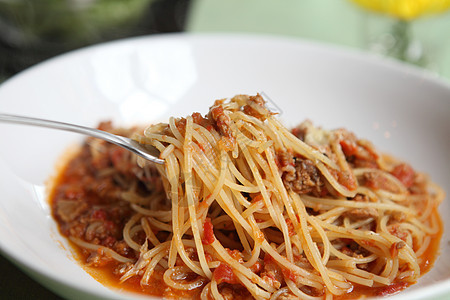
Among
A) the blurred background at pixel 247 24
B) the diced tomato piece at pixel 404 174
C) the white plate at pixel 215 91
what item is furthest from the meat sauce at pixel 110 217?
the blurred background at pixel 247 24

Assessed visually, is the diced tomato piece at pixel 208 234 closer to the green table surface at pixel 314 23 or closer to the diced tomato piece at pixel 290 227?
the diced tomato piece at pixel 290 227

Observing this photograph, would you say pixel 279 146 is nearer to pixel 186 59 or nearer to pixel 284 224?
pixel 284 224

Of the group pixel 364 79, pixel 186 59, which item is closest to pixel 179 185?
pixel 186 59

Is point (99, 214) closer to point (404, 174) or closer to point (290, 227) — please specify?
point (290, 227)

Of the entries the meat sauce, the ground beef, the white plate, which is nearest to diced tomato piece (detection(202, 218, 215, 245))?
the meat sauce

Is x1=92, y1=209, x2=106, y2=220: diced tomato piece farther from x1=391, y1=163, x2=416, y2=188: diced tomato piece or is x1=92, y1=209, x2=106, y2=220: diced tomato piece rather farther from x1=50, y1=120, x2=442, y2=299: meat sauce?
x1=391, y1=163, x2=416, y2=188: diced tomato piece

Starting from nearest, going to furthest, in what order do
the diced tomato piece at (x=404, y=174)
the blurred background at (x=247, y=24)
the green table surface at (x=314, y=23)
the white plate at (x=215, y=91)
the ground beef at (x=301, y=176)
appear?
the ground beef at (x=301, y=176) → the diced tomato piece at (x=404, y=174) → the white plate at (x=215, y=91) → the blurred background at (x=247, y=24) → the green table surface at (x=314, y=23)

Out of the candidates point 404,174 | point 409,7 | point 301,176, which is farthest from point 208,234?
point 409,7
